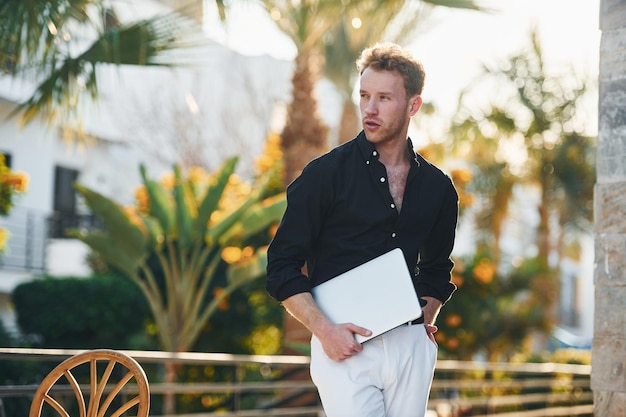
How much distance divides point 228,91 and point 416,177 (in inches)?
940

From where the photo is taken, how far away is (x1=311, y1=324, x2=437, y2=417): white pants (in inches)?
117

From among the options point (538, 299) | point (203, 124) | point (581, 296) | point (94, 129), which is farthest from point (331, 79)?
point (581, 296)

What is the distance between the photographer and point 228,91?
26812mm

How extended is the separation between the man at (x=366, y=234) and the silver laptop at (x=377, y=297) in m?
0.05

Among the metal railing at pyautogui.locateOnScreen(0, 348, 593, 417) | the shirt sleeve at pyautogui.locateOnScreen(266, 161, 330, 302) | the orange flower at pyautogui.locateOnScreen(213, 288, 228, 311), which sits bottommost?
the metal railing at pyautogui.locateOnScreen(0, 348, 593, 417)

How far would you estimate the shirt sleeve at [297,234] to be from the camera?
3.01m

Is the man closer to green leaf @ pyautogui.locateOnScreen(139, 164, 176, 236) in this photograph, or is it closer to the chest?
the chest

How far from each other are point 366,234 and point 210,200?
758 cm

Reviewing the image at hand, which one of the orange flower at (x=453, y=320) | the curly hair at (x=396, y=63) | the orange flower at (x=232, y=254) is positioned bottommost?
the orange flower at (x=453, y=320)

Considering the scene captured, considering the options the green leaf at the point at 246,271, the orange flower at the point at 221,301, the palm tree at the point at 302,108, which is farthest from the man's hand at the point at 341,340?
the palm tree at the point at 302,108

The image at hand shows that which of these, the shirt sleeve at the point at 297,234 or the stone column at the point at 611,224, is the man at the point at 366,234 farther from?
the stone column at the point at 611,224

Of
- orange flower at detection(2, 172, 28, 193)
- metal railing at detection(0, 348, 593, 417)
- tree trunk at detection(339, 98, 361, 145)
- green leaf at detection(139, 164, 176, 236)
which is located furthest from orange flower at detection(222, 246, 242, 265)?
tree trunk at detection(339, 98, 361, 145)

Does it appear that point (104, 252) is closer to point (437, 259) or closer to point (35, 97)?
point (35, 97)

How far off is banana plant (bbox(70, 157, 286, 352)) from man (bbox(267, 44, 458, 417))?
7431 millimetres
